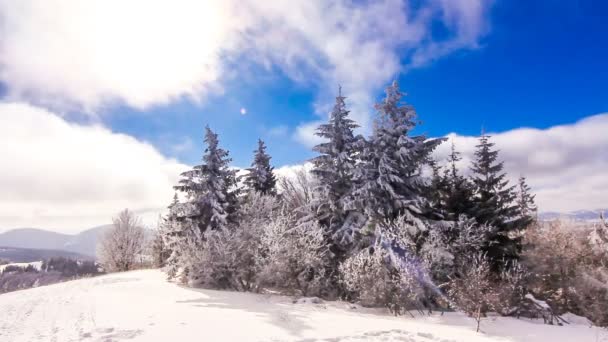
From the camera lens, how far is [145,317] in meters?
13.9

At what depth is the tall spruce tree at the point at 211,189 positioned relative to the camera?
26234mm

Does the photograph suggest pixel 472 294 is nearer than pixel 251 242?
Yes

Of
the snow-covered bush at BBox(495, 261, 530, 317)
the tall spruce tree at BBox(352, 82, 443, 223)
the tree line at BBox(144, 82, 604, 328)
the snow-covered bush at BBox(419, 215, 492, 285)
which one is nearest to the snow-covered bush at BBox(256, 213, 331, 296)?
the tree line at BBox(144, 82, 604, 328)

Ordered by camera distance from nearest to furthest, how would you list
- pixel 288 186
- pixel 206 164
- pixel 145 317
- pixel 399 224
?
1. pixel 145 317
2. pixel 399 224
3. pixel 206 164
4. pixel 288 186

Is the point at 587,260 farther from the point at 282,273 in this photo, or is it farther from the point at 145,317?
the point at 145,317

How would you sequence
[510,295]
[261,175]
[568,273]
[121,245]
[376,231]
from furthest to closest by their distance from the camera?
[121,245] → [261,175] → [568,273] → [376,231] → [510,295]

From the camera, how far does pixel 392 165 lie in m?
22.0

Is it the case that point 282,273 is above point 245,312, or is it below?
above

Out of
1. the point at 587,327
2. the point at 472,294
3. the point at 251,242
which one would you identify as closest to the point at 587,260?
the point at 587,327

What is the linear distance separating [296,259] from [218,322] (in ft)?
28.7

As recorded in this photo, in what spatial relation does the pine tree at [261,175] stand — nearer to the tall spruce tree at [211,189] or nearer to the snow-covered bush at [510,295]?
the tall spruce tree at [211,189]

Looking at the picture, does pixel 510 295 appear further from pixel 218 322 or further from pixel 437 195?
A: pixel 218 322

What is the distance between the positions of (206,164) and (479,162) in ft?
69.5

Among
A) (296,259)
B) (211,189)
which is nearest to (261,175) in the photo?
(211,189)
